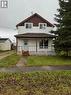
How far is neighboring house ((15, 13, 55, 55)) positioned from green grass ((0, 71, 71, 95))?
2335 cm

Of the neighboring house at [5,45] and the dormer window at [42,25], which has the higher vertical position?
the dormer window at [42,25]

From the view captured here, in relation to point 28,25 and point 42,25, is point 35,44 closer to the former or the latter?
point 28,25

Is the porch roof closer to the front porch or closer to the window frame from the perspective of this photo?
the front porch

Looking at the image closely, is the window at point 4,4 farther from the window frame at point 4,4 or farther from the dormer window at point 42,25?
the dormer window at point 42,25

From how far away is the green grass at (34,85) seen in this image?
14.1 metres

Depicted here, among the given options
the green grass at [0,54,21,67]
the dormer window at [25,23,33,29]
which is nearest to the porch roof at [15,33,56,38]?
the dormer window at [25,23,33,29]

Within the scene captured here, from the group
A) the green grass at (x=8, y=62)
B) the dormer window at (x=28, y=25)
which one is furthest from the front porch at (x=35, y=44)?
the green grass at (x=8, y=62)

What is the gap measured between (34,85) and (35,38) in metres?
27.9

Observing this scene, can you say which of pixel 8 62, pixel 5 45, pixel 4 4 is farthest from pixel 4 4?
pixel 8 62

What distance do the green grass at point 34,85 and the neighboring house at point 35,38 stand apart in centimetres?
2335

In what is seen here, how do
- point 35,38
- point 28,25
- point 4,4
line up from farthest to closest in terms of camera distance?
point 4,4 → point 28,25 → point 35,38

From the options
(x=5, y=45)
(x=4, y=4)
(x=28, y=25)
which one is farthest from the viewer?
(x=4, y=4)

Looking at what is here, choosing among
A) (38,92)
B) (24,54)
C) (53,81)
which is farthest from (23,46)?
(38,92)

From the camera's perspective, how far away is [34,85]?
15898 millimetres
